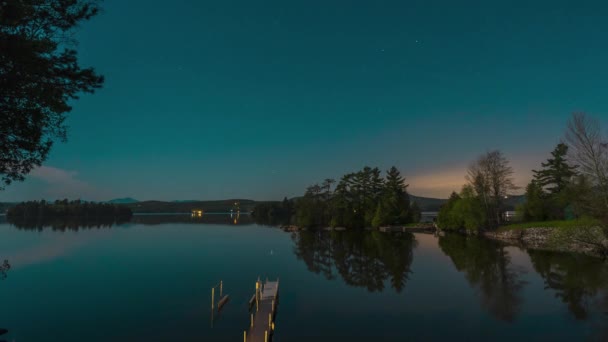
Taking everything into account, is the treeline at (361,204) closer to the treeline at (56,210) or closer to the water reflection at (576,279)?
the water reflection at (576,279)

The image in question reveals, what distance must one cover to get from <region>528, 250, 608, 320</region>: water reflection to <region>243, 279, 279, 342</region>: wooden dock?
604 inches

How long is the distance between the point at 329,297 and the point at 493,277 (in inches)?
550

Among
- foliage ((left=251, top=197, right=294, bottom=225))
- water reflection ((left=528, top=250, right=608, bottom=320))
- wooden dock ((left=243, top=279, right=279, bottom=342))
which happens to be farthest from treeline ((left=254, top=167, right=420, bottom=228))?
foliage ((left=251, top=197, right=294, bottom=225))

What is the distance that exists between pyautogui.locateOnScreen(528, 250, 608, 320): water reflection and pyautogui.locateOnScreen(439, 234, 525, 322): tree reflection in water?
2242mm

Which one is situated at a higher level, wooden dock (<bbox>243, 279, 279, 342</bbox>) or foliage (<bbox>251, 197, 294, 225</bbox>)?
foliage (<bbox>251, 197, 294, 225</bbox>)

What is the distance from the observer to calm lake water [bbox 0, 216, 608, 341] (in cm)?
1522

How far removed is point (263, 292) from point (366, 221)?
2663 inches

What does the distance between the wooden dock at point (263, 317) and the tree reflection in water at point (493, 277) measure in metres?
11.8

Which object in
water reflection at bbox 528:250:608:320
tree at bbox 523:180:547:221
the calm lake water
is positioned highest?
tree at bbox 523:180:547:221

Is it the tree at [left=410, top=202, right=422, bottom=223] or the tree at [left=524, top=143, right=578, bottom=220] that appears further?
the tree at [left=410, top=202, right=422, bottom=223]

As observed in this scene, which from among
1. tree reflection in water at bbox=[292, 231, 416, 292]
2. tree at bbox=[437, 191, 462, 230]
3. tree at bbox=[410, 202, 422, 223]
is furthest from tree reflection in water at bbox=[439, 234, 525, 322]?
tree at bbox=[410, 202, 422, 223]

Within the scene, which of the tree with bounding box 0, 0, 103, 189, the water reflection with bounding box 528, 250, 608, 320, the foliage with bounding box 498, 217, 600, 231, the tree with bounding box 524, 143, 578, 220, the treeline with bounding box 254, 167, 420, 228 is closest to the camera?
the tree with bounding box 0, 0, 103, 189

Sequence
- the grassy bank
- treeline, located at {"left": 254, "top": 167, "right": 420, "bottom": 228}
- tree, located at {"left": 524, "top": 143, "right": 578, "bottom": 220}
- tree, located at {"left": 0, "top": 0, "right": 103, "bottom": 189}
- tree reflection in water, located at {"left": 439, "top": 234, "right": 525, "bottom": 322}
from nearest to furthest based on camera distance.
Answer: tree, located at {"left": 0, "top": 0, "right": 103, "bottom": 189} < tree reflection in water, located at {"left": 439, "top": 234, "right": 525, "bottom": 322} < the grassy bank < tree, located at {"left": 524, "top": 143, "right": 578, "bottom": 220} < treeline, located at {"left": 254, "top": 167, "right": 420, "bottom": 228}

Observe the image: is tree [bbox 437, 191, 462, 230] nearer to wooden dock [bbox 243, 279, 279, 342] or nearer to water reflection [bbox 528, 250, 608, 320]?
water reflection [bbox 528, 250, 608, 320]
